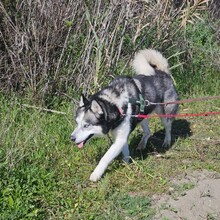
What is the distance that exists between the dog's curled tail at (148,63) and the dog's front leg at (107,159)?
1.17 meters

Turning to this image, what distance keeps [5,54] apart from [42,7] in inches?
Result: 34.6

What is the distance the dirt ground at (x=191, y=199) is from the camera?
378cm

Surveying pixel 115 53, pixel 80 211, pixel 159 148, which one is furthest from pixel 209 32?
pixel 80 211

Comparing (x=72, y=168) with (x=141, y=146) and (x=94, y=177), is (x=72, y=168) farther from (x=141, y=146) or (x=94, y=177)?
(x=141, y=146)

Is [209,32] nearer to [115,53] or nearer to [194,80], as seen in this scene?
[194,80]

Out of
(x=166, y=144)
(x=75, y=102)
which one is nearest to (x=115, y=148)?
(x=166, y=144)

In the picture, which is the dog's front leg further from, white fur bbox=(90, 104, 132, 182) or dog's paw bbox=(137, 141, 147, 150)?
dog's paw bbox=(137, 141, 147, 150)

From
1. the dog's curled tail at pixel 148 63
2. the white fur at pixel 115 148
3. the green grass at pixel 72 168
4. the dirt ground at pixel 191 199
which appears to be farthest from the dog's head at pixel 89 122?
the dog's curled tail at pixel 148 63

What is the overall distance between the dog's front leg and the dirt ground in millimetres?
602

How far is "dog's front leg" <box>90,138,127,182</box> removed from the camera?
4.22 metres

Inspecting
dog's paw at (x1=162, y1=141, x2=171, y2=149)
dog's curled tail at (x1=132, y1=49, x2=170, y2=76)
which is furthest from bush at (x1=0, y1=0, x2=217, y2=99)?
dog's paw at (x1=162, y1=141, x2=171, y2=149)

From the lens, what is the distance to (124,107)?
4.43m

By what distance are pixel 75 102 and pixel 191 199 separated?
7.43ft

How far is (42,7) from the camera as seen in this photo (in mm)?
5406
